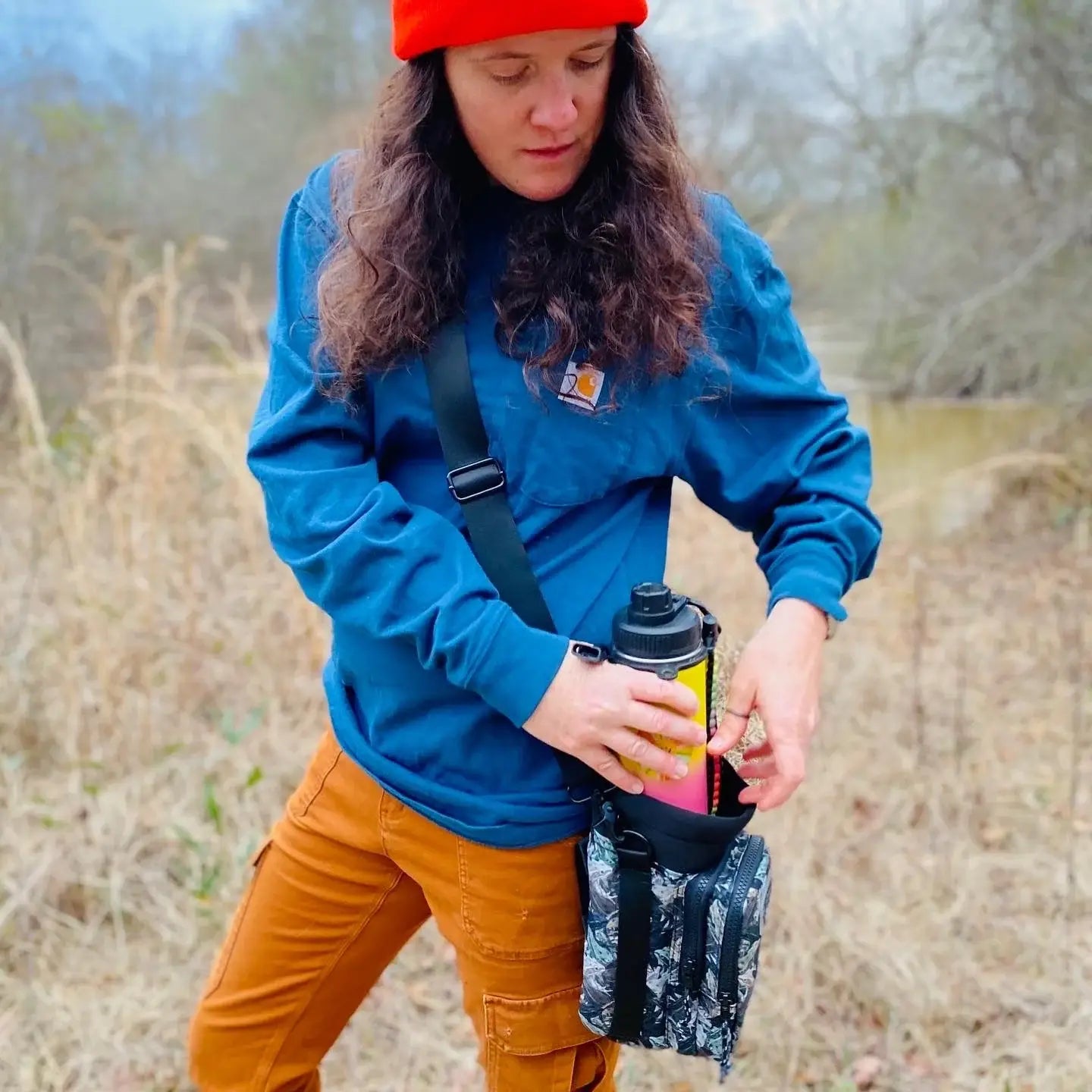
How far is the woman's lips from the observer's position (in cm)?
117

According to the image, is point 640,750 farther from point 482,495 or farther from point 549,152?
point 549,152

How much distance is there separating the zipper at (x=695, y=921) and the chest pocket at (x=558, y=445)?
1.47 ft

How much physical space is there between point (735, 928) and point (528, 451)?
577mm

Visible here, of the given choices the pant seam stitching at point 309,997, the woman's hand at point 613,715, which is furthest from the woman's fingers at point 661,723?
the pant seam stitching at point 309,997

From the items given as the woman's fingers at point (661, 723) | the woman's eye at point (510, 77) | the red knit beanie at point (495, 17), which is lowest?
the woman's fingers at point (661, 723)

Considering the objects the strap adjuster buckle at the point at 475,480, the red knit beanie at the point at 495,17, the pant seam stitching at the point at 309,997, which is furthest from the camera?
the pant seam stitching at the point at 309,997

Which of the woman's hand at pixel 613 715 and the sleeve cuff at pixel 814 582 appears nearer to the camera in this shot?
the woman's hand at pixel 613 715

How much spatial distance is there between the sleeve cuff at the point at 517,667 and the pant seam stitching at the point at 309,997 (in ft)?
1.43

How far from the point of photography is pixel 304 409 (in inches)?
46.9

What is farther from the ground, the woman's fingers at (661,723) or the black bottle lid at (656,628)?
the black bottle lid at (656,628)

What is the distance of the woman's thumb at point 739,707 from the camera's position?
45.1 inches

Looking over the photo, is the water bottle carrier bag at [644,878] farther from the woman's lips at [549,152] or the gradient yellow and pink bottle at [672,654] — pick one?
the woman's lips at [549,152]

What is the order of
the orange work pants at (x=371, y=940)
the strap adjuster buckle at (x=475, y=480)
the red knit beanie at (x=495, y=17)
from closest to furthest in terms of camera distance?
the red knit beanie at (x=495, y=17) → the strap adjuster buckle at (x=475, y=480) → the orange work pants at (x=371, y=940)

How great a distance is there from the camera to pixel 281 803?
2.82 metres
